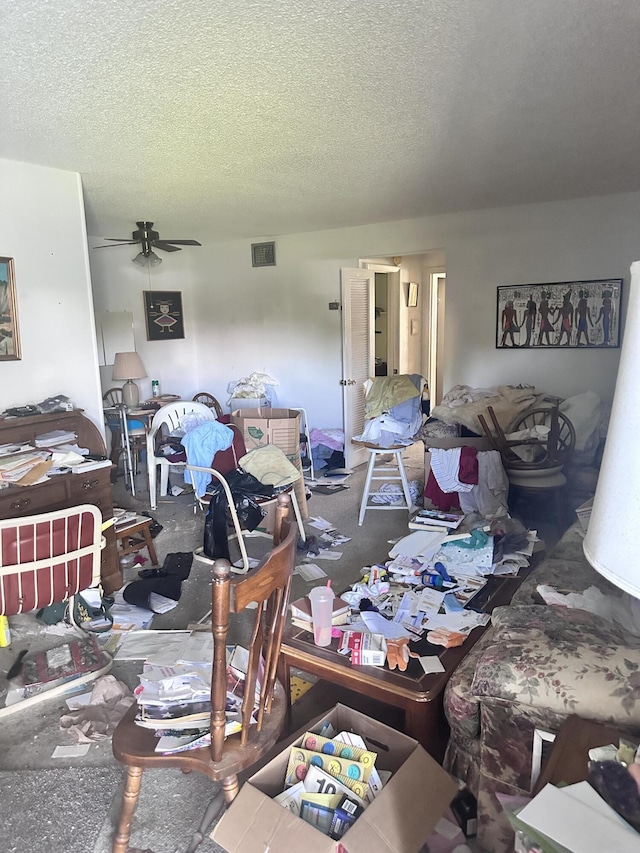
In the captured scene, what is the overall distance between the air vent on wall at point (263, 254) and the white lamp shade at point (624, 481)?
18.5ft

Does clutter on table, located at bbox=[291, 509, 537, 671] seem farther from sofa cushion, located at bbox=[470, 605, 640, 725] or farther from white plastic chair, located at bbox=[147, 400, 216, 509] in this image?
white plastic chair, located at bbox=[147, 400, 216, 509]

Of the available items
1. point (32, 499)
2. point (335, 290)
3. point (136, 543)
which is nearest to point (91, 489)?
point (32, 499)

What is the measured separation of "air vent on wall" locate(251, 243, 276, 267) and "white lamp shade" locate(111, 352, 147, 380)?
1741 mm

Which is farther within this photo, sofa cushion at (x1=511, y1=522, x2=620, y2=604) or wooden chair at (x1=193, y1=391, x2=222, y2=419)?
wooden chair at (x1=193, y1=391, x2=222, y2=419)

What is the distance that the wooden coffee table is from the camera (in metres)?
1.66

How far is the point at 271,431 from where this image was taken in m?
4.02

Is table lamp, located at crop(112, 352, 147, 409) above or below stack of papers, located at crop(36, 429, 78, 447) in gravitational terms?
above

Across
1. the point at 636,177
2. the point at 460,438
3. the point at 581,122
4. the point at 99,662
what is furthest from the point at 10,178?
the point at 636,177

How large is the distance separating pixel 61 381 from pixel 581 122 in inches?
125

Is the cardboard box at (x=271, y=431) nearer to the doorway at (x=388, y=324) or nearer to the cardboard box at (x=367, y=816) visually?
the doorway at (x=388, y=324)

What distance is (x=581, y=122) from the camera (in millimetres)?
2732

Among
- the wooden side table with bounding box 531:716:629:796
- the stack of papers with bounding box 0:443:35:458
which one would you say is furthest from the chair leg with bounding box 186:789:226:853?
the stack of papers with bounding box 0:443:35:458

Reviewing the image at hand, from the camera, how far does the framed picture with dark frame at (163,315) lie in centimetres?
619

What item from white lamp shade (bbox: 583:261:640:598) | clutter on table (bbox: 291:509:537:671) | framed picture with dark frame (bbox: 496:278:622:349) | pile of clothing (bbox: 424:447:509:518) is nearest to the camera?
white lamp shade (bbox: 583:261:640:598)
